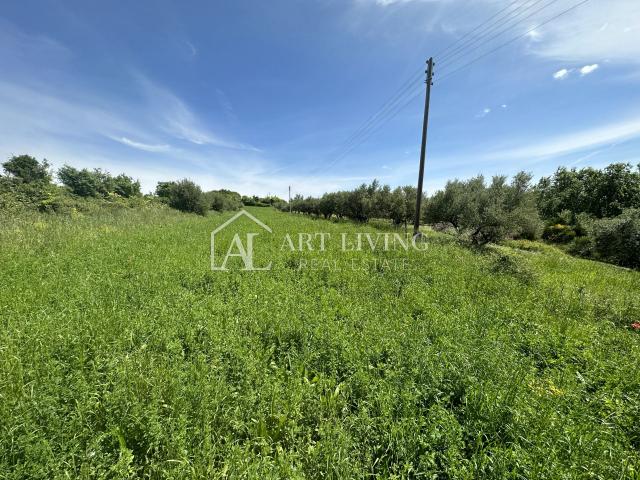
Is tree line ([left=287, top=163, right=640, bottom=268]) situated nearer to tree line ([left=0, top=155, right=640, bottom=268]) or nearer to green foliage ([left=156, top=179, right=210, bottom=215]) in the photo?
tree line ([left=0, top=155, right=640, bottom=268])

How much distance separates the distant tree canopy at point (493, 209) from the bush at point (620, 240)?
375 centimetres

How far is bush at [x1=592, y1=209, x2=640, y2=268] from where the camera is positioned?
508 inches

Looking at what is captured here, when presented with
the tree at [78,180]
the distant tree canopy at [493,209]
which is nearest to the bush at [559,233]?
the distant tree canopy at [493,209]

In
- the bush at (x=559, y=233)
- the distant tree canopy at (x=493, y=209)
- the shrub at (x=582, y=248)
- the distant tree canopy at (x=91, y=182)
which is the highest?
the distant tree canopy at (x=91, y=182)

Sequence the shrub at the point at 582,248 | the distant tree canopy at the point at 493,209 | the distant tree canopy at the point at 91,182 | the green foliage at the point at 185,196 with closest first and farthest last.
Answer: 1. the distant tree canopy at the point at 493,209
2. the shrub at the point at 582,248
3. the green foliage at the point at 185,196
4. the distant tree canopy at the point at 91,182

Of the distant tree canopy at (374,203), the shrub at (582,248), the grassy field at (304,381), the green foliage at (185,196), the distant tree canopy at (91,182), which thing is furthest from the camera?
the distant tree canopy at (91,182)

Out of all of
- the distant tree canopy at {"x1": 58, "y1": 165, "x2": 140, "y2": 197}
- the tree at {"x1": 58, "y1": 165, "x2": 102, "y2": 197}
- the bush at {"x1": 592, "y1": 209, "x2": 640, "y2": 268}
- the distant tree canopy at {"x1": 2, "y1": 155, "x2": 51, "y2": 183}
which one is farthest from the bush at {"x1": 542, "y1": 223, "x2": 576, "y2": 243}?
the distant tree canopy at {"x1": 2, "y1": 155, "x2": 51, "y2": 183}

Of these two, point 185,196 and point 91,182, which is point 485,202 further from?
point 91,182

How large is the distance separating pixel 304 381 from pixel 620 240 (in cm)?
2028

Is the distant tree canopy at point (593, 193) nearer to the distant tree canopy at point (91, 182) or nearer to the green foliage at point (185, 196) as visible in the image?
the green foliage at point (185, 196)

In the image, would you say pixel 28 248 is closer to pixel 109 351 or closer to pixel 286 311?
pixel 109 351

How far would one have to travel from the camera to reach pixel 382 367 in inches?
122

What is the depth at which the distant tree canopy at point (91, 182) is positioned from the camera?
3712 cm

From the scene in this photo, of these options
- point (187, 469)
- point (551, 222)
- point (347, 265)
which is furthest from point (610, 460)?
point (551, 222)
